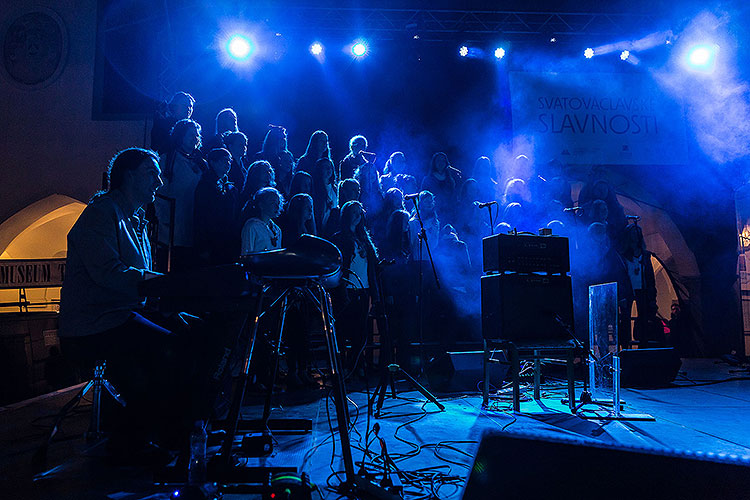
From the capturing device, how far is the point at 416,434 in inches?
115

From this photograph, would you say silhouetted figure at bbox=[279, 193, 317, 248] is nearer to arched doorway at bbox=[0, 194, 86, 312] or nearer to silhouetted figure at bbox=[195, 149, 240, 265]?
silhouetted figure at bbox=[195, 149, 240, 265]

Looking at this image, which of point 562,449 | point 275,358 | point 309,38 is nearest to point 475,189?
point 309,38

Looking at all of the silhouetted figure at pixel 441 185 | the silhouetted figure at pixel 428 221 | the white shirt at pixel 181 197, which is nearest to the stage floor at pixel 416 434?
the white shirt at pixel 181 197

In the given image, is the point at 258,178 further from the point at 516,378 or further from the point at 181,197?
the point at 516,378

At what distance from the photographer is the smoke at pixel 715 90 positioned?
784 centimetres

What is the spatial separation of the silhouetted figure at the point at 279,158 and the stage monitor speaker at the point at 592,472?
5.28 metres

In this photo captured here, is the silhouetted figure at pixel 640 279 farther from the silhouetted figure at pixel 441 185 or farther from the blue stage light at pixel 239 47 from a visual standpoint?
the blue stage light at pixel 239 47

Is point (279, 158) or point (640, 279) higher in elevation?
point (279, 158)

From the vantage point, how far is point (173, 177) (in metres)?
4.74

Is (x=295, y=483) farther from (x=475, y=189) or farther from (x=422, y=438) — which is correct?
(x=475, y=189)

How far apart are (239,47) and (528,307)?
6.08 meters

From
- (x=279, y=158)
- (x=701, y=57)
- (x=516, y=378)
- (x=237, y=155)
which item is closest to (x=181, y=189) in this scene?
(x=237, y=155)

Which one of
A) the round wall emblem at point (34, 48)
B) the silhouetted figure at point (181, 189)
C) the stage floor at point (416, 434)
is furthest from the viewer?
the round wall emblem at point (34, 48)

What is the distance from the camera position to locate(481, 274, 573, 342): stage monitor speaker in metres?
3.91
